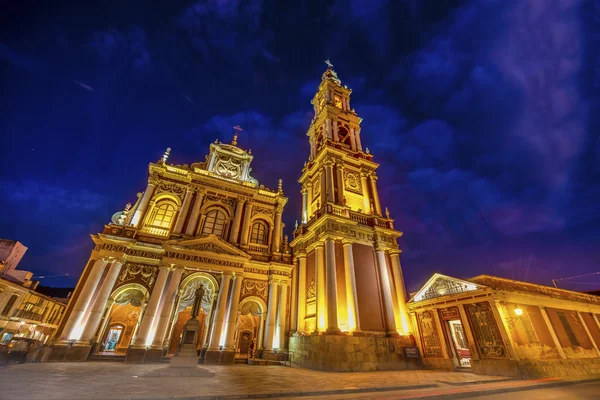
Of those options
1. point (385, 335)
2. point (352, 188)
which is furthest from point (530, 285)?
point (352, 188)

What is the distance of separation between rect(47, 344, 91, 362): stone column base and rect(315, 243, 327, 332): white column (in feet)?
38.9

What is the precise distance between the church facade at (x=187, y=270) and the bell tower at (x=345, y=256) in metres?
2.45

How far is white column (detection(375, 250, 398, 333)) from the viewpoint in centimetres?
1428

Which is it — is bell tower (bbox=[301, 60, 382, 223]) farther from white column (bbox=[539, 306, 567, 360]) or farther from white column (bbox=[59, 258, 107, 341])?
white column (bbox=[59, 258, 107, 341])

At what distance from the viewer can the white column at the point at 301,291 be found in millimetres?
15781

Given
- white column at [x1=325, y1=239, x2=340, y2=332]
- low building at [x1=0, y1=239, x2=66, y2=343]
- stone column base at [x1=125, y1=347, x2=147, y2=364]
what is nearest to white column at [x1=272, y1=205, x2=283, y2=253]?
white column at [x1=325, y1=239, x2=340, y2=332]

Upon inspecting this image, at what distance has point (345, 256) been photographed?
15.2m

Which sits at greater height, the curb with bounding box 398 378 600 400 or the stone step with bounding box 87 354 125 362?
the stone step with bounding box 87 354 125 362

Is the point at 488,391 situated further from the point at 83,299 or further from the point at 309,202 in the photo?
the point at 83,299

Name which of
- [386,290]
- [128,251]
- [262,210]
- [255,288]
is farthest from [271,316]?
[128,251]

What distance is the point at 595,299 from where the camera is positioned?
1445 centimetres

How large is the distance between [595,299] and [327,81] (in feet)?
86.2

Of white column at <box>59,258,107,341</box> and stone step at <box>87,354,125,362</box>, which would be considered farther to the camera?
stone step at <box>87,354,125,362</box>

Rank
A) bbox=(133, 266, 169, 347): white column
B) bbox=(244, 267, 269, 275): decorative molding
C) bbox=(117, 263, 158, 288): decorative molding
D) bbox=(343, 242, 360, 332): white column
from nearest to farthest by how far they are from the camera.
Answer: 1. bbox=(133, 266, 169, 347): white column
2. bbox=(343, 242, 360, 332): white column
3. bbox=(117, 263, 158, 288): decorative molding
4. bbox=(244, 267, 269, 275): decorative molding
